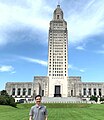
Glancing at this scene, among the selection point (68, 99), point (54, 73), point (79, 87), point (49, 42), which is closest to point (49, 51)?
point (49, 42)

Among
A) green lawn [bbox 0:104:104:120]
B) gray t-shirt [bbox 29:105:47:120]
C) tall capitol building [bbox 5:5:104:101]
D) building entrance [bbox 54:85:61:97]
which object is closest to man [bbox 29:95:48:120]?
gray t-shirt [bbox 29:105:47:120]

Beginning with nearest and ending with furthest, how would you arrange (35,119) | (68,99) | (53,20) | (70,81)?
1. (35,119)
2. (68,99)
3. (70,81)
4. (53,20)

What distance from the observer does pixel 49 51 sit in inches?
5458

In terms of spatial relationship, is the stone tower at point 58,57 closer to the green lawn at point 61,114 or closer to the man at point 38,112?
the green lawn at point 61,114

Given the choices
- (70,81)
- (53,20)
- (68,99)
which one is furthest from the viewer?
(53,20)

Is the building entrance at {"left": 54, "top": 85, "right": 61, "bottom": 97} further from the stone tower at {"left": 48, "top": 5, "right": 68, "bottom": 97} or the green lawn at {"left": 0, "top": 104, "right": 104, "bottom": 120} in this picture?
the green lawn at {"left": 0, "top": 104, "right": 104, "bottom": 120}

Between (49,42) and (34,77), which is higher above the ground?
(49,42)

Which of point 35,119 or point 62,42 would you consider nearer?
point 35,119

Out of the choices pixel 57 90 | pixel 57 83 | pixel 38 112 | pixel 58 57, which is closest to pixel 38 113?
pixel 38 112

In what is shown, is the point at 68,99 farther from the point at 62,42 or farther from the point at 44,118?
the point at 44,118

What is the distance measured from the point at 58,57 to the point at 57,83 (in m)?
16.2

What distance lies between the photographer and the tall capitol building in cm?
13288

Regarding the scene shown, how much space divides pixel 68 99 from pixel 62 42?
135 ft

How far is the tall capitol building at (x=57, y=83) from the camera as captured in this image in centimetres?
13288
